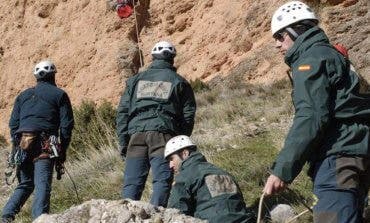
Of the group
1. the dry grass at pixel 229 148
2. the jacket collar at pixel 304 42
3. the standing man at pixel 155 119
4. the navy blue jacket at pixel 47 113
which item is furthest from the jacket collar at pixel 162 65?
the jacket collar at pixel 304 42

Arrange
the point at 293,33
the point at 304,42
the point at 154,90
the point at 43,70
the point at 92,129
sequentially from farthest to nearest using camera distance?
1. the point at 92,129
2. the point at 43,70
3. the point at 154,90
4. the point at 293,33
5. the point at 304,42

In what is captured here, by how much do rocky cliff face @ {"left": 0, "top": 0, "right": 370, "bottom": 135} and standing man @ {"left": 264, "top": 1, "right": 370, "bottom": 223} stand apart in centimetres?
1042

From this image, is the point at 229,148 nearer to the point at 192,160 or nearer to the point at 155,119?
the point at 155,119

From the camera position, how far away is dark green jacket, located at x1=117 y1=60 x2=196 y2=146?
21.8 feet

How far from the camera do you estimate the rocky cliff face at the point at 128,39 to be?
50.1 feet

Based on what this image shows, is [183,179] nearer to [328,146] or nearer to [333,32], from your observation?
[328,146]

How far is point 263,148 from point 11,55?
452 inches

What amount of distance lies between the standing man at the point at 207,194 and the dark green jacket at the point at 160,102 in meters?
1.15

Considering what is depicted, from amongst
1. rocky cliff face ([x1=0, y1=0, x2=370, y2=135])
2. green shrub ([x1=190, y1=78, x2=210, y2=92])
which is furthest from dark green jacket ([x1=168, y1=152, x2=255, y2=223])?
green shrub ([x1=190, y1=78, x2=210, y2=92])

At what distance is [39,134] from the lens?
283 inches

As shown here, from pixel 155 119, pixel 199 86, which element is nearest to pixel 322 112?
pixel 155 119

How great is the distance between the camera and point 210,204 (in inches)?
203

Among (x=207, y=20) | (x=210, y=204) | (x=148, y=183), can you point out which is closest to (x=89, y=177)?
(x=148, y=183)

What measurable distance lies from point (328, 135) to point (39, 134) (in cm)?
391
